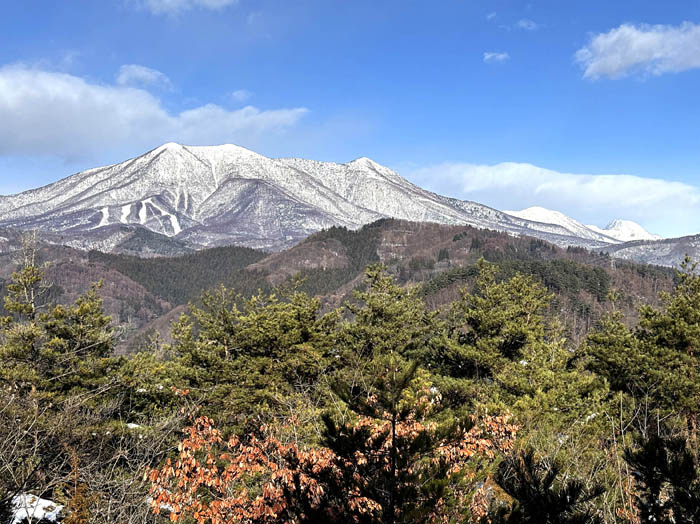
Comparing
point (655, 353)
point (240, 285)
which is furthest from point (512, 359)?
point (240, 285)

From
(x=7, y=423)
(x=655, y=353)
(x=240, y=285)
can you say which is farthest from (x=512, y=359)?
(x=240, y=285)

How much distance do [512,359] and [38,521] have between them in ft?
68.3

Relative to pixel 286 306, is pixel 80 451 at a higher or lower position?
lower

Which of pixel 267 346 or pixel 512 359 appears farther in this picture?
pixel 512 359

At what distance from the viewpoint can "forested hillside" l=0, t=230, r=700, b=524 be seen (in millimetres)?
5371

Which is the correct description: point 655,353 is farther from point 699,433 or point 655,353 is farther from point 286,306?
point 286,306

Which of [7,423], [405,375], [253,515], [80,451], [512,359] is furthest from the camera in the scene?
[512,359]

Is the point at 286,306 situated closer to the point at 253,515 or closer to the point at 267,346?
the point at 267,346

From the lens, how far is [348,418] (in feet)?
25.7

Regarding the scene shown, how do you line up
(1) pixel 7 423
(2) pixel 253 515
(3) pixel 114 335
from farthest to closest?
(3) pixel 114 335, (1) pixel 7 423, (2) pixel 253 515

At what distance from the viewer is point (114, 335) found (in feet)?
69.2

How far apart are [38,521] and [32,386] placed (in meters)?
11.3

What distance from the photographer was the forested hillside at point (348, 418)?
5.37 m

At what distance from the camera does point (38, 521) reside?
7523 millimetres
